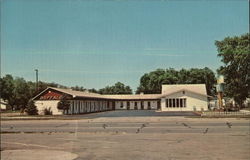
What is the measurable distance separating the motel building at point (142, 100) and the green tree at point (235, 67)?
5091mm

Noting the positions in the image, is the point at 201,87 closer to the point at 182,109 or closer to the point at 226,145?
the point at 182,109

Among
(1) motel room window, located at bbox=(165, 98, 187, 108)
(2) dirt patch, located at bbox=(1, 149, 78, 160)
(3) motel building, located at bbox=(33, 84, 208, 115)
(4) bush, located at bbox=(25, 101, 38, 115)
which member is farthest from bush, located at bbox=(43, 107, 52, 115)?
(2) dirt patch, located at bbox=(1, 149, 78, 160)

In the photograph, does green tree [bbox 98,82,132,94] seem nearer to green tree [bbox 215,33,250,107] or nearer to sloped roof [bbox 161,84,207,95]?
sloped roof [bbox 161,84,207,95]

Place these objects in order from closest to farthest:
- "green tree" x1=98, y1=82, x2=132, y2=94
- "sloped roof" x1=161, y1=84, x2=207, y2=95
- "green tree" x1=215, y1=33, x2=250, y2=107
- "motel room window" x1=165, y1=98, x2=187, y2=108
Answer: "green tree" x1=215, y1=33, x2=250, y2=107, "motel room window" x1=165, y1=98, x2=187, y2=108, "sloped roof" x1=161, y1=84, x2=207, y2=95, "green tree" x1=98, y1=82, x2=132, y2=94

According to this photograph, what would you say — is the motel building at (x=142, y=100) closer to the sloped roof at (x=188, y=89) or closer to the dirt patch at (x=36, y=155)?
the sloped roof at (x=188, y=89)

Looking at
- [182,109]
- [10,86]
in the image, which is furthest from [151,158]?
[10,86]

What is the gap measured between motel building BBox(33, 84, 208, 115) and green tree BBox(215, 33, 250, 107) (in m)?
5.09

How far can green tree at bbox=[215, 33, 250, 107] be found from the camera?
54.4 m

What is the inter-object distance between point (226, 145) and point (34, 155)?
7.76m

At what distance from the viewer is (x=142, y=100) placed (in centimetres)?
7719

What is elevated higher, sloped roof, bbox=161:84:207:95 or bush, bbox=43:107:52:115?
sloped roof, bbox=161:84:207:95

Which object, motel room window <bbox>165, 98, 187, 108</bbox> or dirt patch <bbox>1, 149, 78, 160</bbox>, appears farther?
motel room window <bbox>165, 98, 187, 108</bbox>

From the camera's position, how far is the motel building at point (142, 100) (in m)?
50.3

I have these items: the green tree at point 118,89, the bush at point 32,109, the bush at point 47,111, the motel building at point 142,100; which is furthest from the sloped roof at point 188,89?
the green tree at point 118,89
